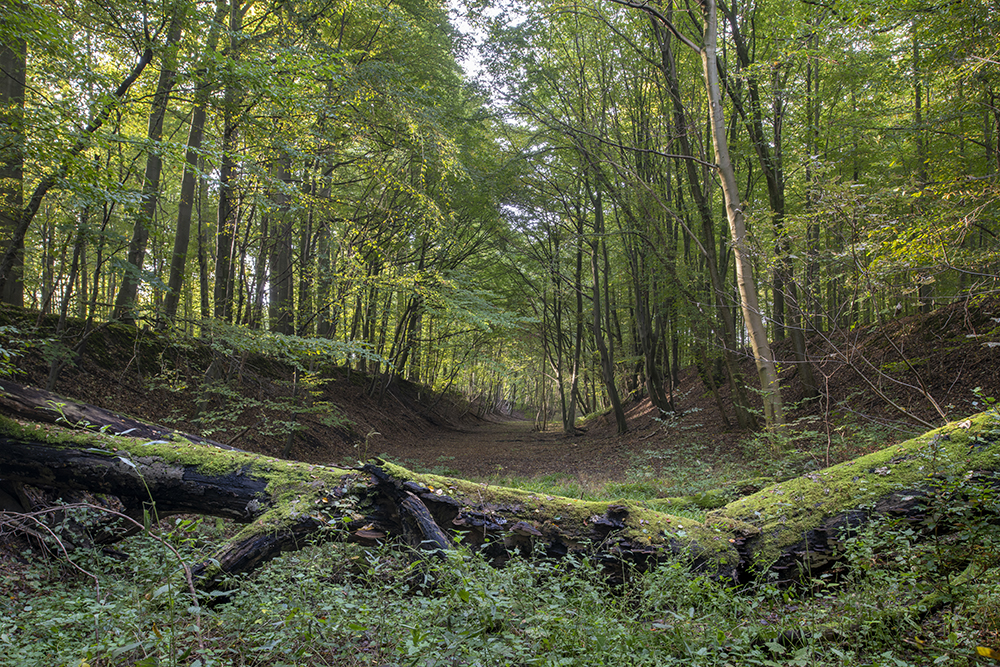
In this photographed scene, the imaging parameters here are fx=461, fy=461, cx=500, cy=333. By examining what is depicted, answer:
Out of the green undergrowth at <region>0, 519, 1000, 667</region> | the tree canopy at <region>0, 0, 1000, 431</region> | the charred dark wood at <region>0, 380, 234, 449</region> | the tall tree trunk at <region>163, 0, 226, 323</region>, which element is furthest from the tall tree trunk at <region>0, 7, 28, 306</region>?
the green undergrowth at <region>0, 519, 1000, 667</region>

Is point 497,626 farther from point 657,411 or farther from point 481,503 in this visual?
point 657,411

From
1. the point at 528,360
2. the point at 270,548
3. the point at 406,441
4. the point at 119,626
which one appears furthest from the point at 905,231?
the point at 528,360

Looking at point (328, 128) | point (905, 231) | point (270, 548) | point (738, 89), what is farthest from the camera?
point (738, 89)

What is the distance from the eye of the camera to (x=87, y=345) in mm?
8562

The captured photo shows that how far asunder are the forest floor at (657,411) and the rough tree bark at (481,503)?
940mm

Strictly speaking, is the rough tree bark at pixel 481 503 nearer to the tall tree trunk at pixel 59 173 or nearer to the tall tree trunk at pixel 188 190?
the tall tree trunk at pixel 59 173

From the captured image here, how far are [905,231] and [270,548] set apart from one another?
6.82 m

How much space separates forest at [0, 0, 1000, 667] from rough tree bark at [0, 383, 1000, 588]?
1.1 inches

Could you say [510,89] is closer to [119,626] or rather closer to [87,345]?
[87,345]

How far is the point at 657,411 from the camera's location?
1563cm

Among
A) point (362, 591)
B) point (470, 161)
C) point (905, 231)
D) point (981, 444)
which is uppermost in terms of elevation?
point (470, 161)

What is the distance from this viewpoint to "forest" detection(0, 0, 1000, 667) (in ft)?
8.10

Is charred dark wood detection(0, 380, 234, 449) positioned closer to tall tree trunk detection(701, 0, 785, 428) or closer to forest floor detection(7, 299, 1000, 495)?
forest floor detection(7, 299, 1000, 495)

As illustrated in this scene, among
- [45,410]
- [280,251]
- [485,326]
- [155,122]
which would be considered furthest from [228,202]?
[485,326]
